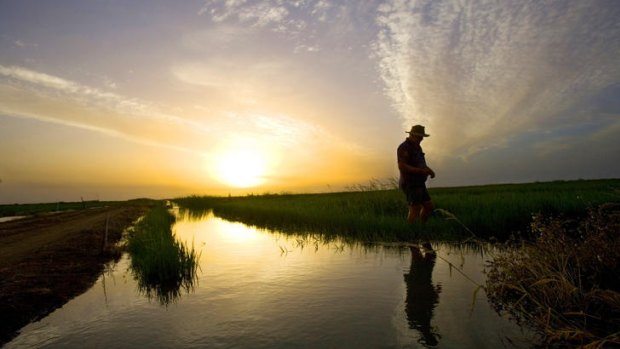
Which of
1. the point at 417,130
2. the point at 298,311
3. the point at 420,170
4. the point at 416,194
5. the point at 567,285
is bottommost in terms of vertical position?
the point at 298,311

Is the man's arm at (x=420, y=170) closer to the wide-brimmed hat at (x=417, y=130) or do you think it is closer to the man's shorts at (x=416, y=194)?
the man's shorts at (x=416, y=194)

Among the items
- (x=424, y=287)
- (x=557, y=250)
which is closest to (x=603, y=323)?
(x=557, y=250)

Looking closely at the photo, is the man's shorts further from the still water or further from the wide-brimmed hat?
the still water

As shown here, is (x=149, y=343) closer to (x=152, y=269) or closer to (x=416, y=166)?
(x=152, y=269)

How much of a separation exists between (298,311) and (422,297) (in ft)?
4.31

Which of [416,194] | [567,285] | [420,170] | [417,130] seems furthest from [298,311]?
[417,130]

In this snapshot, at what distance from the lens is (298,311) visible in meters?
3.90

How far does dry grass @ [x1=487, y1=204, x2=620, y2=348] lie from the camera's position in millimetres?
2723

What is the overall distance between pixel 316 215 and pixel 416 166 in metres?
5.23

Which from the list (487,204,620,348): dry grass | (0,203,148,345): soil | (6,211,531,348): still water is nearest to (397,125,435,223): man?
(6,211,531,348): still water

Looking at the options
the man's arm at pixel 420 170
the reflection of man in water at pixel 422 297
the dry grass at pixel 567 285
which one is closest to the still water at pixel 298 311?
the reflection of man in water at pixel 422 297

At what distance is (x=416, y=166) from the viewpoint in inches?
288

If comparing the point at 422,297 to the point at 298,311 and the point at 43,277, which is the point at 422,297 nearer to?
the point at 298,311

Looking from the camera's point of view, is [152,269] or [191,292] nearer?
[191,292]
